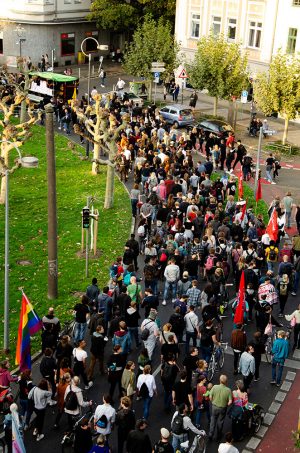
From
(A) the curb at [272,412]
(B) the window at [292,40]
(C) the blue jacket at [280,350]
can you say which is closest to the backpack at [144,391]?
(A) the curb at [272,412]

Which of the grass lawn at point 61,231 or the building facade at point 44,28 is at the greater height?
the building facade at point 44,28

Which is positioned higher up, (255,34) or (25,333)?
(255,34)

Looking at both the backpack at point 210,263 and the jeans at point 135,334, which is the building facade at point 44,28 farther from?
the jeans at point 135,334

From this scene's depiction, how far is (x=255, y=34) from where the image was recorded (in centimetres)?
5162

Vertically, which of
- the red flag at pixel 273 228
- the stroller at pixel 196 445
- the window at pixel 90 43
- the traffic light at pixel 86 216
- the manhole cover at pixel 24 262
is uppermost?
the window at pixel 90 43

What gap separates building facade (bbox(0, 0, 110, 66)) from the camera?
2371 inches

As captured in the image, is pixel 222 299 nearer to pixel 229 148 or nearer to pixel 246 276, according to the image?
pixel 246 276

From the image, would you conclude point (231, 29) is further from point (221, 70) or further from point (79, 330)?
point (79, 330)

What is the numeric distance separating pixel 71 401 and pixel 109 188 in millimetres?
15429

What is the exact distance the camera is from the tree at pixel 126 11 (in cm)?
6109

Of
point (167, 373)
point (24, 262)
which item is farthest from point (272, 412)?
point (24, 262)

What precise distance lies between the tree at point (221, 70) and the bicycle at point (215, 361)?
2873 centimetres

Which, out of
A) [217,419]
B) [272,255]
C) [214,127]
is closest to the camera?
[217,419]

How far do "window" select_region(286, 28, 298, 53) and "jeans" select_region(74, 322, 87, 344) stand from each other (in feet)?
115
